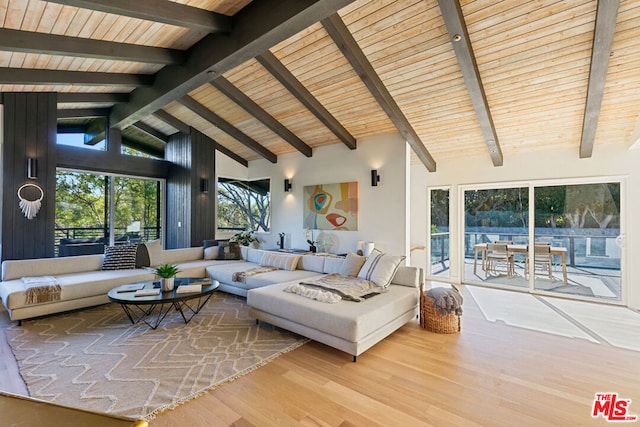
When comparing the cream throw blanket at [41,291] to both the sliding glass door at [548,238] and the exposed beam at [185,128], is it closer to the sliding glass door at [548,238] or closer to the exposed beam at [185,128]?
the exposed beam at [185,128]

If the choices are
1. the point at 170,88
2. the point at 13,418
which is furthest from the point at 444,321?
the point at 170,88

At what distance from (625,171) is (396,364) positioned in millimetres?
4667

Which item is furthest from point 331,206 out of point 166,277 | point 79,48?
point 79,48

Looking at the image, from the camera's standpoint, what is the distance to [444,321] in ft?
Answer: 10.8

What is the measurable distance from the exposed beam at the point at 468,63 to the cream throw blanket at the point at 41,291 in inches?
203

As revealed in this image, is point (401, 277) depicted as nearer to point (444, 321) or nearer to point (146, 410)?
point (444, 321)

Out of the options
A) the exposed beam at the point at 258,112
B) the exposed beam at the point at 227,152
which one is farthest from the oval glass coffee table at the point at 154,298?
the exposed beam at the point at 227,152

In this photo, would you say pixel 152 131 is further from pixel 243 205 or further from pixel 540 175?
pixel 540 175

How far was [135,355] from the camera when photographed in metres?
2.67

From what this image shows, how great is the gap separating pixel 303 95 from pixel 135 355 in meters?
3.86

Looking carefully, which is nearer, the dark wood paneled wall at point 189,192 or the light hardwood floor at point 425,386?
the light hardwood floor at point 425,386

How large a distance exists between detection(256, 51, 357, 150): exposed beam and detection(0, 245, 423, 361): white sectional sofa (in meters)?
2.26

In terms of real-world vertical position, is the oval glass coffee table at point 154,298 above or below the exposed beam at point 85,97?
below

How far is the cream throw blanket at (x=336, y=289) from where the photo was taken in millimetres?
3053
